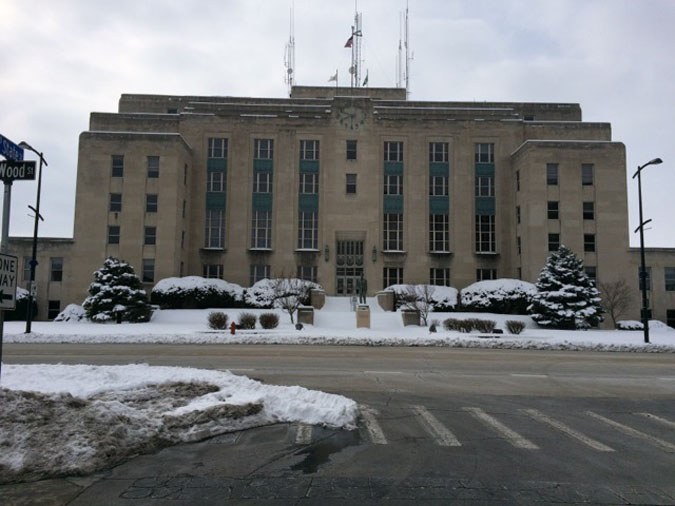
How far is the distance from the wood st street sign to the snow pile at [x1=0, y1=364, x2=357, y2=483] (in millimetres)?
3278

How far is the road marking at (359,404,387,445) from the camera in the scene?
730 cm

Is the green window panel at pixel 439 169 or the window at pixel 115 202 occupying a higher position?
the green window panel at pixel 439 169

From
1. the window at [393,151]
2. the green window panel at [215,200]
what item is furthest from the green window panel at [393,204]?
the green window panel at [215,200]

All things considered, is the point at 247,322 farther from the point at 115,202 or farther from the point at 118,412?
the point at 118,412

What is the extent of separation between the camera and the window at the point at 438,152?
49594 millimetres

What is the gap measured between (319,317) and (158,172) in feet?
61.5

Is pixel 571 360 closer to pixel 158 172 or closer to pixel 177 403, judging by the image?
pixel 177 403

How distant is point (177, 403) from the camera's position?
851 cm

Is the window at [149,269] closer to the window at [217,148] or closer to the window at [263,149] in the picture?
the window at [217,148]

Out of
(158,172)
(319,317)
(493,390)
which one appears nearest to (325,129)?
(158,172)

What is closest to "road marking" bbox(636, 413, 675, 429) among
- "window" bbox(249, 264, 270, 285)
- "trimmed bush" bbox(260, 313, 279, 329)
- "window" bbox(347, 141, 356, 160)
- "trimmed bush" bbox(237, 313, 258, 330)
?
"trimmed bush" bbox(260, 313, 279, 329)

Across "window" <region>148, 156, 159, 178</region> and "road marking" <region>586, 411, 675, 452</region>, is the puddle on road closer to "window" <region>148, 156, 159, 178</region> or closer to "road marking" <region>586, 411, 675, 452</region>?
"road marking" <region>586, 411, 675, 452</region>

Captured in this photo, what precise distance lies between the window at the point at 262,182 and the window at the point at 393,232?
35.4 feet

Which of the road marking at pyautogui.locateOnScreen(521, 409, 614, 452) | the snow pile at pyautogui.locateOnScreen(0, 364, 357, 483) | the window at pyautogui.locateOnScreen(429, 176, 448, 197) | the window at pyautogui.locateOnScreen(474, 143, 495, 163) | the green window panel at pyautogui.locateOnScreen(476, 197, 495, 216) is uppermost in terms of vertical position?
the window at pyautogui.locateOnScreen(474, 143, 495, 163)
